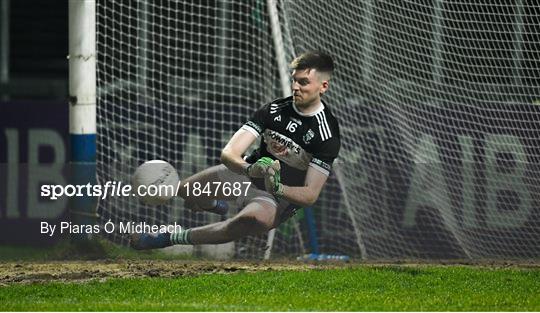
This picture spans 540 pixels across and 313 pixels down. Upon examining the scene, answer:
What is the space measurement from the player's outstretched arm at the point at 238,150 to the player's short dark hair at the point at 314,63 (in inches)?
28.0

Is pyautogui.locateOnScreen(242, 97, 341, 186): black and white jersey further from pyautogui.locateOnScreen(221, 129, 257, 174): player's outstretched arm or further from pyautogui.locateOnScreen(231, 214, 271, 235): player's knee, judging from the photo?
pyautogui.locateOnScreen(231, 214, 271, 235): player's knee

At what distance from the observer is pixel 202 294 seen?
34.7 feet

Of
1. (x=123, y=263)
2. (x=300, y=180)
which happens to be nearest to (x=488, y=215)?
(x=300, y=180)

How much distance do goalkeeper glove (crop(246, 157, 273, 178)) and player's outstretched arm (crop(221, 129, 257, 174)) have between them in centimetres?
8

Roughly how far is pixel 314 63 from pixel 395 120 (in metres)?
1.49

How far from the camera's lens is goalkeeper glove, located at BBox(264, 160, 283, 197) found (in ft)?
41.4

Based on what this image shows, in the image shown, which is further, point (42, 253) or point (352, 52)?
point (352, 52)

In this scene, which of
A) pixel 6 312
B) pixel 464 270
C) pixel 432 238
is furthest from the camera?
pixel 432 238

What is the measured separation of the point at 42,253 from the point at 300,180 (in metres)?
2.24

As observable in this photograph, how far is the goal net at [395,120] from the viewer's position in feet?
44.2

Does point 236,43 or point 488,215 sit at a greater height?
point 236,43

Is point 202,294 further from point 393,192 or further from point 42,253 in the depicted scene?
point 393,192

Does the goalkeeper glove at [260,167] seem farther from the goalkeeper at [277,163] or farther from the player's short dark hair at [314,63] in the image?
the player's short dark hair at [314,63]

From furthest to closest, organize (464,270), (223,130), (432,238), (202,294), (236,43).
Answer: (236,43), (223,130), (432,238), (464,270), (202,294)
